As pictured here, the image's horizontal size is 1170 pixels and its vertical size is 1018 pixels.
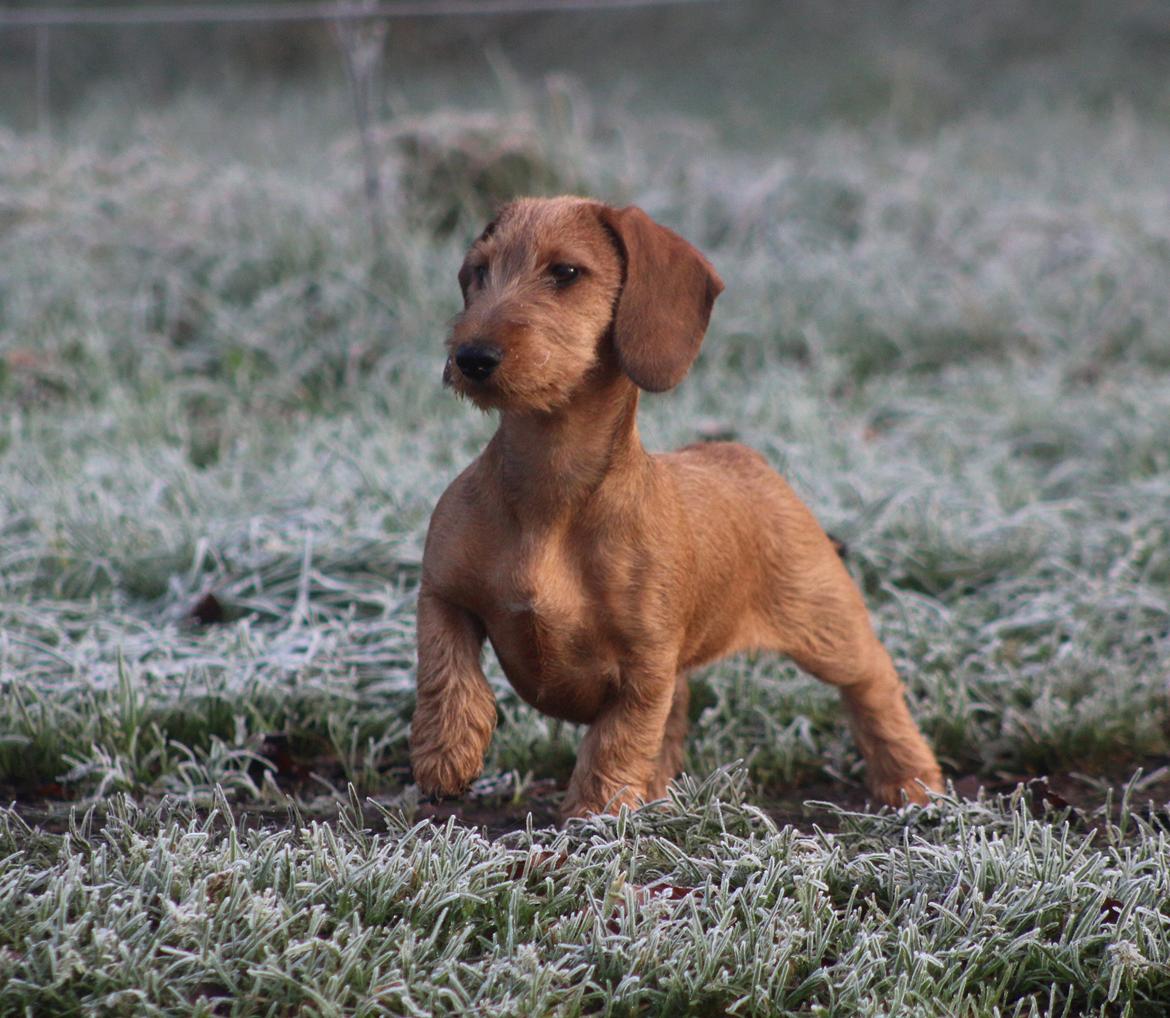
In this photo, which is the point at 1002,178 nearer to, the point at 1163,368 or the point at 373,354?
the point at 1163,368

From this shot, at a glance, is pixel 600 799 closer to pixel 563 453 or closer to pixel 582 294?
pixel 563 453

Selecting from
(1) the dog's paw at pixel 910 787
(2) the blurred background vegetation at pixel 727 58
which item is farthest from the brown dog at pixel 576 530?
(2) the blurred background vegetation at pixel 727 58

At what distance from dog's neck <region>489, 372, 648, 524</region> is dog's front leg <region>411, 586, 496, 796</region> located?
0.30 metres

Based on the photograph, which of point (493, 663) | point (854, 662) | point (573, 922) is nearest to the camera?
point (573, 922)

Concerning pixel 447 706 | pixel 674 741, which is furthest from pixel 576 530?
pixel 674 741

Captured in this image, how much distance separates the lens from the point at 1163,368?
780 cm

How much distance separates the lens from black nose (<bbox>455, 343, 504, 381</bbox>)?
8.54ft

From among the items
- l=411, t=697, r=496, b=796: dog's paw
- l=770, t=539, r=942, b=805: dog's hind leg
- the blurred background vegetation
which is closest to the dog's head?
l=411, t=697, r=496, b=796: dog's paw

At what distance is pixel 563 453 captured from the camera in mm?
2932

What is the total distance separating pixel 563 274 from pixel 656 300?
8.1 inches

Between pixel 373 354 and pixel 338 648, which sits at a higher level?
pixel 373 354

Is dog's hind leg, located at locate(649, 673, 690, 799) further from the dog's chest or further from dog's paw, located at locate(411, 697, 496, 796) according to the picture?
dog's paw, located at locate(411, 697, 496, 796)

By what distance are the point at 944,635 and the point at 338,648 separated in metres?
1.99

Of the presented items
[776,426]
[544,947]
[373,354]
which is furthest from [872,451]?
[544,947]
